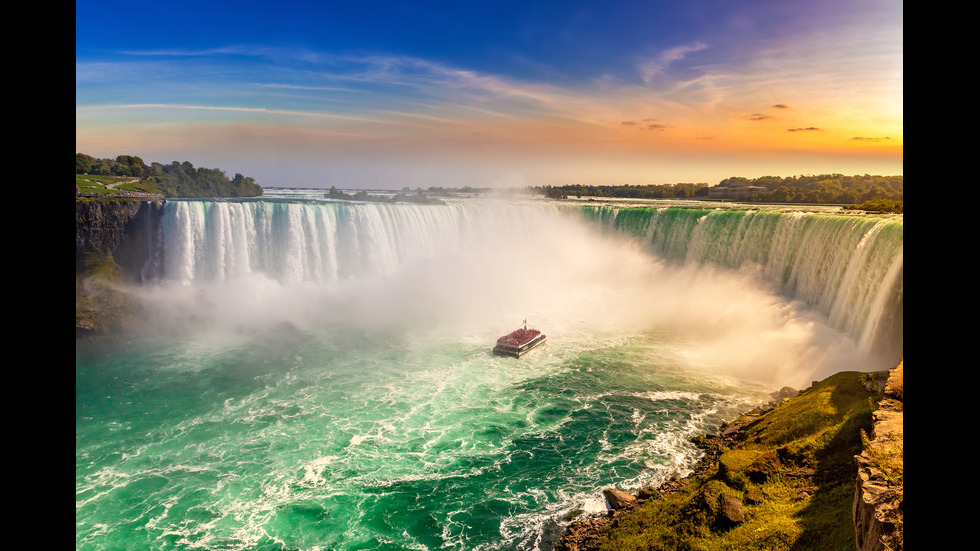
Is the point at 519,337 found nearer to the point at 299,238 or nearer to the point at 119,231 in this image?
the point at 299,238

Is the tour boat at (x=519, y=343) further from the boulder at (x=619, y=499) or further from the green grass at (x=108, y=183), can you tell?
the green grass at (x=108, y=183)

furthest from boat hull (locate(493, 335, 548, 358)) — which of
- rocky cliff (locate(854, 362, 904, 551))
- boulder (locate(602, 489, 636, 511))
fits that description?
rocky cliff (locate(854, 362, 904, 551))

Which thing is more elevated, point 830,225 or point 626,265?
point 830,225

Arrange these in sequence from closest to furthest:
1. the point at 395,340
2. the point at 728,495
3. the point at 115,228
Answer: the point at 728,495 < the point at 395,340 < the point at 115,228

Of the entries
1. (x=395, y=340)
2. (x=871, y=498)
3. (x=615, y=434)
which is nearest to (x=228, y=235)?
(x=395, y=340)

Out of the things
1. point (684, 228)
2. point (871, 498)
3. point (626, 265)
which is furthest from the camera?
point (626, 265)

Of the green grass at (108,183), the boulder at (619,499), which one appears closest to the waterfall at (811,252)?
the boulder at (619,499)
